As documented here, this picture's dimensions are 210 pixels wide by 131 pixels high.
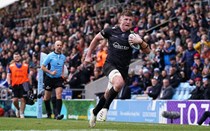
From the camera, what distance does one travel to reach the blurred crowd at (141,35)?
23703 mm

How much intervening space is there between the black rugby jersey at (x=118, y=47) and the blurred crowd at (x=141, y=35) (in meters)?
7.52

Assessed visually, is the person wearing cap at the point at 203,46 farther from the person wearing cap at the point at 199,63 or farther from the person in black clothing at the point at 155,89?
the person in black clothing at the point at 155,89

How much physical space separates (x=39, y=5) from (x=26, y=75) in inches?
819

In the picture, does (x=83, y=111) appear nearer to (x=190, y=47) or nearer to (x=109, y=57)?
(x=190, y=47)

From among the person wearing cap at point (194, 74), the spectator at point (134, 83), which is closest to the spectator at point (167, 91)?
the person wearing cap at point (194, 74)

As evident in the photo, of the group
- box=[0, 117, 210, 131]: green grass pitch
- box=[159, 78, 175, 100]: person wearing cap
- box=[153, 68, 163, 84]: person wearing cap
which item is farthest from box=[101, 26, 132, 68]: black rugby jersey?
box=[153, 68, 163, 84]: person wearing cap

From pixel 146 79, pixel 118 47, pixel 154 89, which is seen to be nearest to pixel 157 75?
pixel 154 89

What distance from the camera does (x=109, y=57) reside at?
A: 14.8 m

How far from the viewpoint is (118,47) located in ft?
48.3

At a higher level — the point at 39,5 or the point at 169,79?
the point at 39,5

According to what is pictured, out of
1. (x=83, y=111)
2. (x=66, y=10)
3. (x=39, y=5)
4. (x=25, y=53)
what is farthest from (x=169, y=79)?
(x=39, y=5)

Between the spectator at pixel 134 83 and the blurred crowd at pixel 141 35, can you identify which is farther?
the spectator at pixel 134 83

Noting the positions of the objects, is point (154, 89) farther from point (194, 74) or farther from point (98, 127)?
point (98, 127)

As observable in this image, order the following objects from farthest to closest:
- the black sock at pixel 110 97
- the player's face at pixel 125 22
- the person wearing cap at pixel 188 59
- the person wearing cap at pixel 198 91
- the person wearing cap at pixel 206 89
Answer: the person wearing cap at pixel 188 59
the person wearing cap at pixel 198 91
the person wearing cap at pixel 206 89
the player's face at pixel 125 22
the black sock at pixel 110 97
